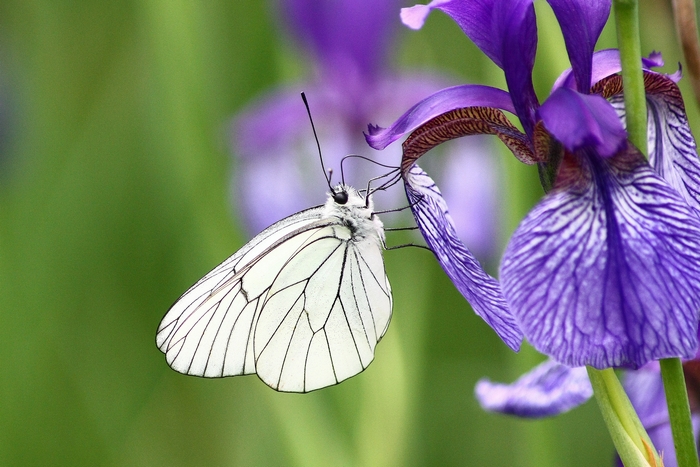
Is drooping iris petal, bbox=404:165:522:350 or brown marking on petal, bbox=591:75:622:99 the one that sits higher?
brown marking on petal, bbox=591:75:622:99

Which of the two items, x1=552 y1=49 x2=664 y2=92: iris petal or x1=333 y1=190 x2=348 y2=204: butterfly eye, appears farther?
x1=333 y1=190 x2=348 y2=204: butterfly eye

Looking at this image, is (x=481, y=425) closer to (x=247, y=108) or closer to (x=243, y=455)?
(x=243, y=455)

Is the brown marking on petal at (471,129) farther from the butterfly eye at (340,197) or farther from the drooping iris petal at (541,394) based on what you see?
the butterfly eye at (340,197)

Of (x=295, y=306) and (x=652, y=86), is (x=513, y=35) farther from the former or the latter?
(x=295, y=306)

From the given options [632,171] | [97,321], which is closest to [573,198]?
[632,171]

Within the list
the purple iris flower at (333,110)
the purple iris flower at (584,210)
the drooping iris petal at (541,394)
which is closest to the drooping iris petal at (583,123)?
the purple iris flower at (584,210)

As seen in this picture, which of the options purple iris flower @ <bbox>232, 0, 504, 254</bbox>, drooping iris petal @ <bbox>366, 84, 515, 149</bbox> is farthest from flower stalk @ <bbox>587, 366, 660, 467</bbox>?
purple iris flower @ <bbox>232, 0, 504, 254</bbox>

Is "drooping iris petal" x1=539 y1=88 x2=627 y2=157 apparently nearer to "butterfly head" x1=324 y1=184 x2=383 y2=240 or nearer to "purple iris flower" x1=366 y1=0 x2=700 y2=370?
"purple iris flower" x1=366 y1=0 x2=700 y2=370
